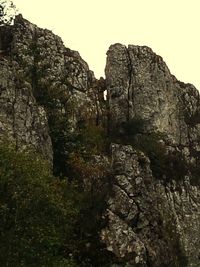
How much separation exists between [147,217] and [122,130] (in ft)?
72.7

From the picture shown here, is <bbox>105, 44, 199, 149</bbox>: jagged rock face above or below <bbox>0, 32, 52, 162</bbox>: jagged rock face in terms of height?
above

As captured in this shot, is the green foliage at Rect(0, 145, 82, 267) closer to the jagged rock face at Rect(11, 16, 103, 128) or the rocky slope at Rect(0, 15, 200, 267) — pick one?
the rocky slope at Rect(0, 15, 200, 267)

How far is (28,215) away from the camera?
44875 millimetres

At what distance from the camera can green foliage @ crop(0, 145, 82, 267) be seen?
1700 inches

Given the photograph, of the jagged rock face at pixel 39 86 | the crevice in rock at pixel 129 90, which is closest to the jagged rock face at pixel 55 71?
the jagged rock face at pixel 39 86

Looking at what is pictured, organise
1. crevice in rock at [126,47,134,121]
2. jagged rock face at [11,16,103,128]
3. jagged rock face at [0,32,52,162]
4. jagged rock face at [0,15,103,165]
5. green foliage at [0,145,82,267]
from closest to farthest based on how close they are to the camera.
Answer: green foliage at [0,145,82,267]
jagged rock face at [0,32,52,162]
jagged rock face at [0,15,103,165]
jagged rock face at [11,16,103,128]
crevice in rock at [126,47,134,121]

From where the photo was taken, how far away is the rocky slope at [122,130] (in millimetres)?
63562

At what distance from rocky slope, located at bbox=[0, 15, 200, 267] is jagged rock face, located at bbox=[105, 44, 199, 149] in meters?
0.17

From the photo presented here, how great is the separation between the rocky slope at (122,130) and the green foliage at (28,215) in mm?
10848

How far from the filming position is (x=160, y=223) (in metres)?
64.7

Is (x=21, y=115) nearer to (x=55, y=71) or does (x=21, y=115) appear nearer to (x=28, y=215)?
(x=55, y=71)

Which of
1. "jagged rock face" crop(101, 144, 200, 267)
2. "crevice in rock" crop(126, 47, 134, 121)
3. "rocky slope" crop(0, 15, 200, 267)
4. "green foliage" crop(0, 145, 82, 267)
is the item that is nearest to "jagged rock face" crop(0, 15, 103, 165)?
"rocky slope" crop(0, 15, 200, 267)

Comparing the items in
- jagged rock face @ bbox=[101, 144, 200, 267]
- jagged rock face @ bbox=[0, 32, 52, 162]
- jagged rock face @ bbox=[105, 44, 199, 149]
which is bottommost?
jagged rock face @ bbox=[101, 144, 200, 267]

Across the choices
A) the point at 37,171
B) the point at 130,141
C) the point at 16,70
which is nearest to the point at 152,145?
the point at 130,141
